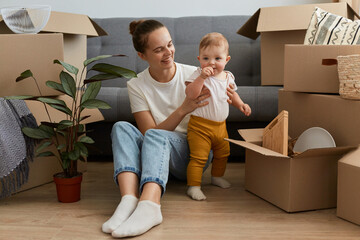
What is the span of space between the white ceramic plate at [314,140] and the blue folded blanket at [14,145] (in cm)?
104

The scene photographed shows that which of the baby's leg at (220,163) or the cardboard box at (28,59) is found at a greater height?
the cardboard box at (28,59)

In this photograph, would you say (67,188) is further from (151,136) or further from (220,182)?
(220,182)

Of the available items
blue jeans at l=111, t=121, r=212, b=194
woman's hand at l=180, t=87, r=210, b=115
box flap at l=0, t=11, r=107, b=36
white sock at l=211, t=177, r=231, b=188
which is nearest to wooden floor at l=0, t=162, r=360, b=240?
white sock at l=211, t=177, r=231, b=188

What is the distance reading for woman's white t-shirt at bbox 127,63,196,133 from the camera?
1697 millimetres

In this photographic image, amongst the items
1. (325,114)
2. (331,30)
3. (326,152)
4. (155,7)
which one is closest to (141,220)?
(326,152)

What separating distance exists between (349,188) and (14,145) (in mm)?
1188

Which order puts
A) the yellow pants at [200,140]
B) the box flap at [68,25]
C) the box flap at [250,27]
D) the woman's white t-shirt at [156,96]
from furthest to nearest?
1. the box flap at [250,27]
2. the box flap at [68,25]
3. the woman's white t-shirt at [156,96]
4. the yellow pants at [200,140]

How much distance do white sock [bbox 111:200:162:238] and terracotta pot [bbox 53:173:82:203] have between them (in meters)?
0.36

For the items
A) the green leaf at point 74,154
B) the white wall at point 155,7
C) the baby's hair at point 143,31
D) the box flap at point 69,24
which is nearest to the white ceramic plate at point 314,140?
the baby's hair at point 143,31

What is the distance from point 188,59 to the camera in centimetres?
247

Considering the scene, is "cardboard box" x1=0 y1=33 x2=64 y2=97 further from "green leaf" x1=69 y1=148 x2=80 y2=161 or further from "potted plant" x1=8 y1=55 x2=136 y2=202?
"green leaf" x1=69 y1=148 x2=80 y2=161

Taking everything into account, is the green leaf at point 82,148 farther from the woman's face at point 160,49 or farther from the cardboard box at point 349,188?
the cardboard box at point 349,188

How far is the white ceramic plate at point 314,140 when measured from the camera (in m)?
1.50

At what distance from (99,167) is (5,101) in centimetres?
66
